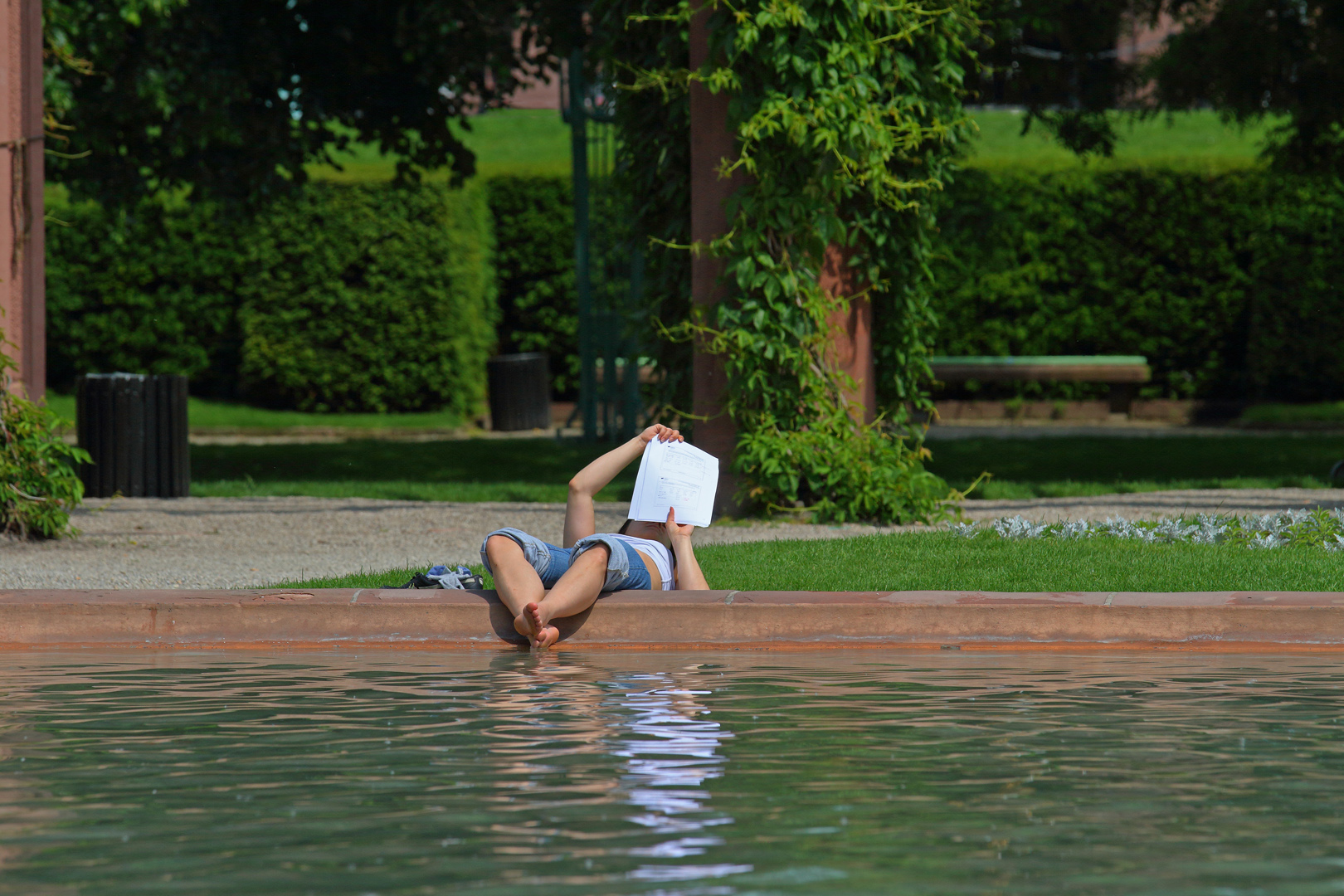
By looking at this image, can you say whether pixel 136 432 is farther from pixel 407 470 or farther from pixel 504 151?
pixel 504 151

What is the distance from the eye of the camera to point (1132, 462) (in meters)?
13.6

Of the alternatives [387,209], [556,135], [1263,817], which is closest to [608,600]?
[1263,817]

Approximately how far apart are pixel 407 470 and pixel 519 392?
5181 mm

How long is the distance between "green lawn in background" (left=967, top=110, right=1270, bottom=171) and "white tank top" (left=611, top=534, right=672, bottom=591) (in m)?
14.0

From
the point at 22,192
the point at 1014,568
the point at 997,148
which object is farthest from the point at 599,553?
the point at 997,148

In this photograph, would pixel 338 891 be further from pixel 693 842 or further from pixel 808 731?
pixel 808 731

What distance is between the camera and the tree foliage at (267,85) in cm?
1230

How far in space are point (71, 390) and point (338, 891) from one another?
1828cm

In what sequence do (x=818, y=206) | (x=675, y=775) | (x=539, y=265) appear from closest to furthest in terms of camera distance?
(x=675, y=775) < (x=818, y=206) < (x=539, y=265)

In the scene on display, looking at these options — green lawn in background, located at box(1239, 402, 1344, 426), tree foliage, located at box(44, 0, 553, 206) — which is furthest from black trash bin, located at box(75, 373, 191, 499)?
green lawn in background, located at box(1239, 402, 1344, 426)

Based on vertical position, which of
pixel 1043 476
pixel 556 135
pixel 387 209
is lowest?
pixel 1043 476

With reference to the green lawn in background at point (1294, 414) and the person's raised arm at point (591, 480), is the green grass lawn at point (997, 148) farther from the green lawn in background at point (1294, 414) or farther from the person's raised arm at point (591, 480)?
the person's raised arm at point (591, 480)

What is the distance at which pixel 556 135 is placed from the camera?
2586 centimetres

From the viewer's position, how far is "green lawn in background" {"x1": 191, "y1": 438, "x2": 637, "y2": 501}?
11.3 m
